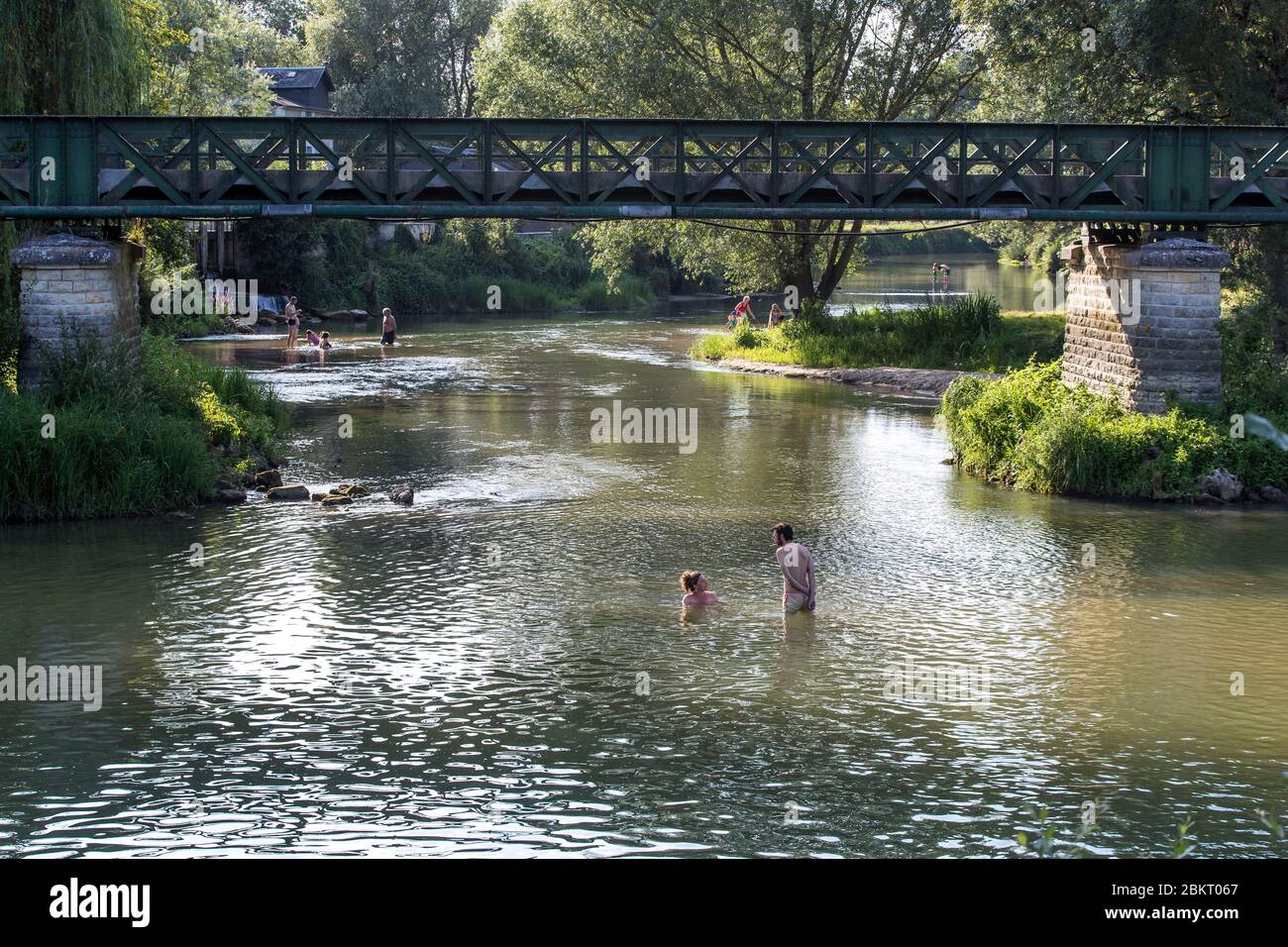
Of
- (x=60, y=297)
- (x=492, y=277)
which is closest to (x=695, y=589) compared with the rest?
(x=60, y=297)

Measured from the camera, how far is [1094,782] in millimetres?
12172

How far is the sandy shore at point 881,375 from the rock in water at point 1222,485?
42.6 feet

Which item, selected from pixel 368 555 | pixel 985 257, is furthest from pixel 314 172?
pixel 985 257

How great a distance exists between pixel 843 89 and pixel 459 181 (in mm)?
A: 22507

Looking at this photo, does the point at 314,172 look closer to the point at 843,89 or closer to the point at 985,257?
the point at 843,89

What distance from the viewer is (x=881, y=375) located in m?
40.4

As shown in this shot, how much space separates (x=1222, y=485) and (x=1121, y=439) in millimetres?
1766

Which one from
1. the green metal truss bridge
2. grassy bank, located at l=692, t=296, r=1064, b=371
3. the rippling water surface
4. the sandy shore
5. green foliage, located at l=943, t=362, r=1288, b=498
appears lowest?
the rippling water surface

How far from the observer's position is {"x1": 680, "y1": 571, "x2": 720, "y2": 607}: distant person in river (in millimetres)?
17172

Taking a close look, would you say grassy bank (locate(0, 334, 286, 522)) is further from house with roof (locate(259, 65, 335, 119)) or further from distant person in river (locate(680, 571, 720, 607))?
house with roof (locate(259, 65, 335, 119))

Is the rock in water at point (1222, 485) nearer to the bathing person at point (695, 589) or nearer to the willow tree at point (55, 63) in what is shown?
the bathing person at point (695, 589)

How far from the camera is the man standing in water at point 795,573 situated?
55.6 feet

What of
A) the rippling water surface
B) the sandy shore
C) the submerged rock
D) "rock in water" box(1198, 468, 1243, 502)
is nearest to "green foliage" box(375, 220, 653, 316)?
the sandy shore

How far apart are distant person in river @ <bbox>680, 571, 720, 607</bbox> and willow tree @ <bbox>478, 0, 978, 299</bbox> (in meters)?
25.9
